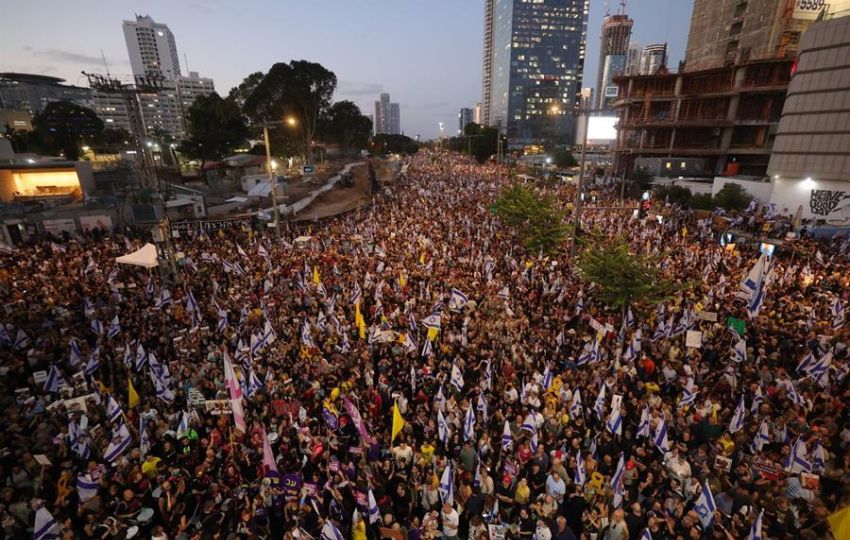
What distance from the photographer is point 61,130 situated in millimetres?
55938

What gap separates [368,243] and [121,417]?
52.2ft

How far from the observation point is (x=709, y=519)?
683 cm

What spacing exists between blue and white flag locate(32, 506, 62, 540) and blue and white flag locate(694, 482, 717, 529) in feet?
33.7

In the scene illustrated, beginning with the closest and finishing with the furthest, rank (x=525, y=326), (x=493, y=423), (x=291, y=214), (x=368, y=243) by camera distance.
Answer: (x=493, y=423)
(x=525, y=326)
(x=368, y=243)
(x=291, y=214)

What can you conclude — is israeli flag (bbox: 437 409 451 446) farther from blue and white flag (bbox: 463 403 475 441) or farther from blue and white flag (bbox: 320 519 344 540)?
blue and white flag (bbox: 320 519 344 540)

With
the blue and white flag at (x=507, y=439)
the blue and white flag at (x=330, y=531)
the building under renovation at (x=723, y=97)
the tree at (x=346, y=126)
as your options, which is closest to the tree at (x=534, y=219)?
the blue and white flag at (x=507, y=439)

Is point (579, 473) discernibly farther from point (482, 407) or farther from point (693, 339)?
point (693, 339)

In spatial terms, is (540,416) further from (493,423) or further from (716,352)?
(716,352)

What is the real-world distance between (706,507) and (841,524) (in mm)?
1587

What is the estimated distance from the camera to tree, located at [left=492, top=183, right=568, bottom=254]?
22328mm

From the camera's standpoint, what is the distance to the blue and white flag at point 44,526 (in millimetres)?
6664

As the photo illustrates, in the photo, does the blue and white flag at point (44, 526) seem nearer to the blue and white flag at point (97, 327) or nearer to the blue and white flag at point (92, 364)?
the blue and white flag at point (92, 364)

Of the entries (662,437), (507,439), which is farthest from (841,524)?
(507,439)

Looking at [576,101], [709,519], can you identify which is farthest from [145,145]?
[576,101]
